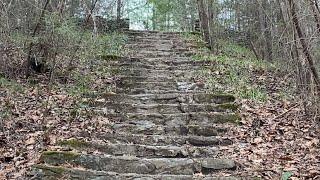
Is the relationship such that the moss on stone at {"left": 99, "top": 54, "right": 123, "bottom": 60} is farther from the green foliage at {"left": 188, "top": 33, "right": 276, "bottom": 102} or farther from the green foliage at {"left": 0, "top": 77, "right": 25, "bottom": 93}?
the green foliage at {"left": 0, "top": 77, "right": 25, "bottom": 93}

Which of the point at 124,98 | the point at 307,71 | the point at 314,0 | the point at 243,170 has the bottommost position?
the point at 243,170

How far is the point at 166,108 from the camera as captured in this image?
7.40m

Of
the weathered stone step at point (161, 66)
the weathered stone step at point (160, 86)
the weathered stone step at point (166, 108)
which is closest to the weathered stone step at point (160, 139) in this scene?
the weathered stone step at point (166, 108)

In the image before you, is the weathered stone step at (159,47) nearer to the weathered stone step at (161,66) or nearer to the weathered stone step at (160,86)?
the weathered stone step at (161,66)

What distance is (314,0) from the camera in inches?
215

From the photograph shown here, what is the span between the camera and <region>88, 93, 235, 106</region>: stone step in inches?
305

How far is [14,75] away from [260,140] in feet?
16.9

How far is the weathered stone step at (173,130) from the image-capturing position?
21.4 ft

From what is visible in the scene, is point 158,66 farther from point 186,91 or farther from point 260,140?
point 260,140

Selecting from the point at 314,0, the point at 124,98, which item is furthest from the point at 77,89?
the point at 314,0

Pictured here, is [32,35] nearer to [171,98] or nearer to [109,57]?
[171,98]

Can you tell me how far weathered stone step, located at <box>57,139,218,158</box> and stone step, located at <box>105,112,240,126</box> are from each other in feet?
3.44

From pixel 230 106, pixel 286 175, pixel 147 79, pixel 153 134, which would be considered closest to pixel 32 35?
pixel 147 79

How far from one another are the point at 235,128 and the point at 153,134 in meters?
1.33
